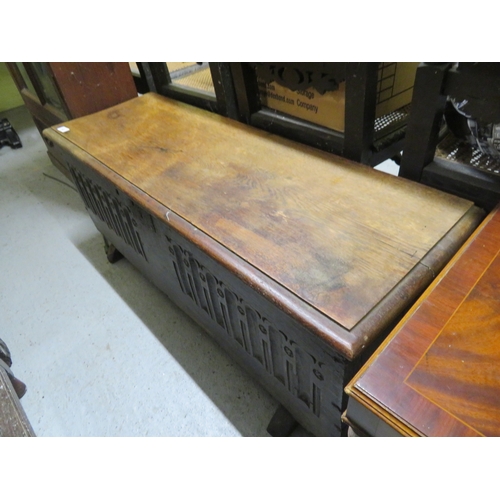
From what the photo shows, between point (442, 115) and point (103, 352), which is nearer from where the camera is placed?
point (442, 115)

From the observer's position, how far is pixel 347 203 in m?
0.78

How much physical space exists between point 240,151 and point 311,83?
261 mm

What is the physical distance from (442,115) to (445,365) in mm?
533

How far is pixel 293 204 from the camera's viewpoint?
2.61 ft

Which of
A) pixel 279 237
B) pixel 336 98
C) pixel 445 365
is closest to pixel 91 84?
pixel 336 98

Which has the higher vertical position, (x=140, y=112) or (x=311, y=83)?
(x=311, y=83)

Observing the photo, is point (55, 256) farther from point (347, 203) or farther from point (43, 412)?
point (347, 203)

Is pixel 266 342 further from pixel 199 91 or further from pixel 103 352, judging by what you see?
pixel 199 91

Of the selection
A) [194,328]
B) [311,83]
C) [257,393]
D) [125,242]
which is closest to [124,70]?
[125,242]

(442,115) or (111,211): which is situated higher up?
(442,115)

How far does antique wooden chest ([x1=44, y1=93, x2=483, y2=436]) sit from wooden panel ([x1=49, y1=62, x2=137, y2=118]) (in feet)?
1.27

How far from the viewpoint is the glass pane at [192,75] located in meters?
1.36

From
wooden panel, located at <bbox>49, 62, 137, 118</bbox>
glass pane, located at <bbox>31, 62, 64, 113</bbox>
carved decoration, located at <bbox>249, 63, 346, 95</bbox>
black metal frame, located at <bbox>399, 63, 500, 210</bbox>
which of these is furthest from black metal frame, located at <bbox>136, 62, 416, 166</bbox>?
glass pane, located at <bbox>31, 62, 64, 113</bbox>

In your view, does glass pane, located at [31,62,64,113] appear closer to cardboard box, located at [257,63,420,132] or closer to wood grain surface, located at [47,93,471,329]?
wood grain surface, located at [47,93,471,329]
